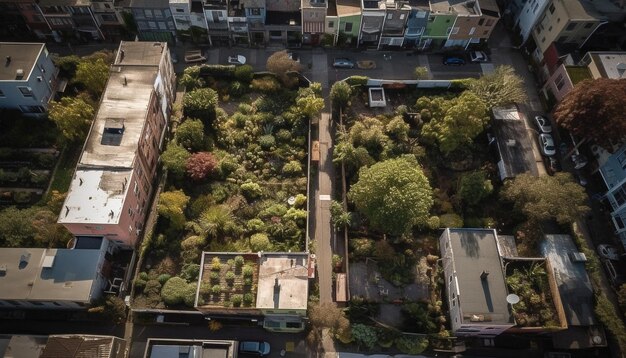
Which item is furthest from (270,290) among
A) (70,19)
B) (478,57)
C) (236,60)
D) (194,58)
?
(70,19)

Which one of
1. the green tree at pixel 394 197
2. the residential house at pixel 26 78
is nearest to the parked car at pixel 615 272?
the green tree at pixel 394 197

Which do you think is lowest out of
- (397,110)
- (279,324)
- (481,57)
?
(279,324)

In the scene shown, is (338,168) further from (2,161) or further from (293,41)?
(2,161)

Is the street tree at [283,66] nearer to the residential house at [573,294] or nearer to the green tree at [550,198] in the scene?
the green tree at [550,198]

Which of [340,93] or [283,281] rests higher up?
[340,93]

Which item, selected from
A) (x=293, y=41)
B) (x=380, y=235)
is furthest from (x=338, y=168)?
(x=293, y=41)

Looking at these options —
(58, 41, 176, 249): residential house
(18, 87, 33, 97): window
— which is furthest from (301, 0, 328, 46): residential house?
(18, 87, 33, 97): window

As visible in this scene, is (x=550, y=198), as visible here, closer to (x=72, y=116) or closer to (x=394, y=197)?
(x=394, y=197)

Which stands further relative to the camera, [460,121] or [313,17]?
[313,17]
